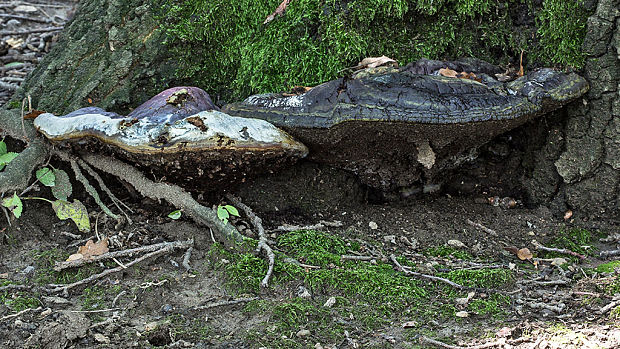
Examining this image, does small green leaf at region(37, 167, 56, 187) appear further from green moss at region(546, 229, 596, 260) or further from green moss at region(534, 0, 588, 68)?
green moss at region(534, 0, 588, 68)

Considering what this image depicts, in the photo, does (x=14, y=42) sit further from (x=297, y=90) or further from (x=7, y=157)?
(x=297, y=90)

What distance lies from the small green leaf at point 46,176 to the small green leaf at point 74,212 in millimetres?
147

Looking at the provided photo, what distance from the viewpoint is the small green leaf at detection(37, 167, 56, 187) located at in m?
3.90

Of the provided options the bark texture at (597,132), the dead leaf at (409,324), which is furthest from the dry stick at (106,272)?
the bark texture at (597,132)

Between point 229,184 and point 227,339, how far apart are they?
4.90 ft

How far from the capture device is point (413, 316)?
2.99 meters

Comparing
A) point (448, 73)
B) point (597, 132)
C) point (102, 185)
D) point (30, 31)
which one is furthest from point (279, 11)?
point (30, 31)

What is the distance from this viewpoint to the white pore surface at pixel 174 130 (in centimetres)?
334

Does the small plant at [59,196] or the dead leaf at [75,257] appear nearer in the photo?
the dead leaf at [75,257]

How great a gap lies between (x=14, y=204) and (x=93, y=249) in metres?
0.69

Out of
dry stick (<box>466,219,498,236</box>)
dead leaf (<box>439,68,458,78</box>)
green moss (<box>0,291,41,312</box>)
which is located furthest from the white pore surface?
dry stick (<box>466,219,498,236</box>)

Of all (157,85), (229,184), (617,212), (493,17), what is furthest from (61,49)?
(617,212)

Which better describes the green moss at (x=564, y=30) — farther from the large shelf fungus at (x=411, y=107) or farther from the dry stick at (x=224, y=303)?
the dry stick at (x=224, y=303)

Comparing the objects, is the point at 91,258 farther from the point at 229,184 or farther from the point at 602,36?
the point at 602,36
